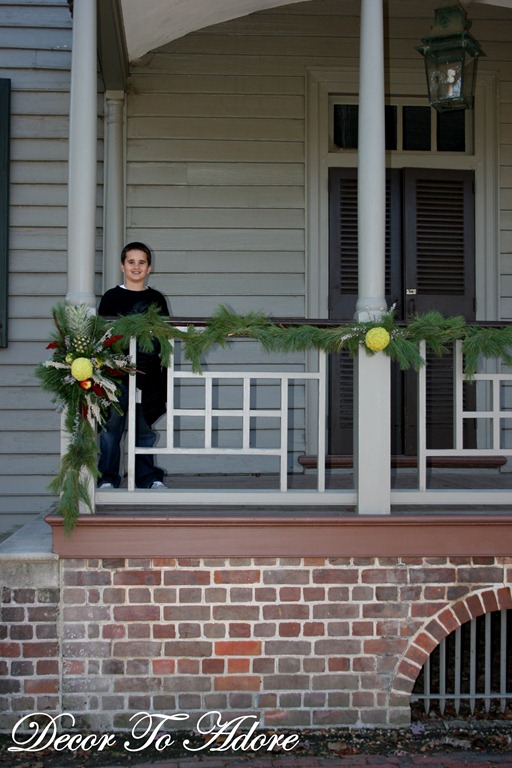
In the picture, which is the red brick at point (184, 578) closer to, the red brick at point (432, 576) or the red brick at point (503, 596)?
the red brick at point (432, 576)

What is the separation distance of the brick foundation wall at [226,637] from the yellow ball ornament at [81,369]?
0.90 metres

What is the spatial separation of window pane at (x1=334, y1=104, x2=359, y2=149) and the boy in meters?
2.43

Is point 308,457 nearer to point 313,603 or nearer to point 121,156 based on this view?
point 313,603

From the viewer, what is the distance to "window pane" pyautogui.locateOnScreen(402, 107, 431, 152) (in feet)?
20.5

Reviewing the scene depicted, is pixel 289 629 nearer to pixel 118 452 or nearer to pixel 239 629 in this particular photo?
pixel 239 629

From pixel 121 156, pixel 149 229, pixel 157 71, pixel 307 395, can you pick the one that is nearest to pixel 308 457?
pixel 307 395

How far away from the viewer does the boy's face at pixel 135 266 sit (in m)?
4.46

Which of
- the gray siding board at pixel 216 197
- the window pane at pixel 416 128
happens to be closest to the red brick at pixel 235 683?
the gray siding board at pixel 216 197

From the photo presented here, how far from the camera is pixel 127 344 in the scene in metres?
4.14

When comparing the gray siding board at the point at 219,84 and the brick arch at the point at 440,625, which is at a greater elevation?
the gray siding board at the point at 219,84

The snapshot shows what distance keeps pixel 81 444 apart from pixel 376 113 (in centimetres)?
223

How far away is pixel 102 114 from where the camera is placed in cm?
601

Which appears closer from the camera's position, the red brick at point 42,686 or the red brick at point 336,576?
the red brick at point 42,686

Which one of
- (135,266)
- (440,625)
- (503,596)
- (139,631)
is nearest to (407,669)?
(440,625)
